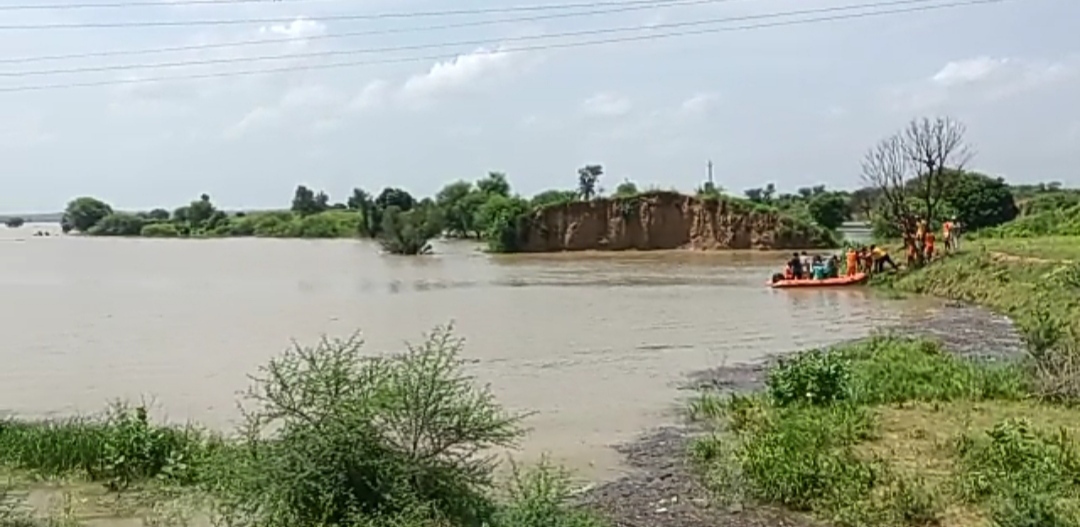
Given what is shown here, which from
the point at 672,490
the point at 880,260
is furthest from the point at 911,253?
the point at 672,490

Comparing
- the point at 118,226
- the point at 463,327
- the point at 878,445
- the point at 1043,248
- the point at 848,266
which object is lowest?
the point at 463,327

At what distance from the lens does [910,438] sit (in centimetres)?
1098

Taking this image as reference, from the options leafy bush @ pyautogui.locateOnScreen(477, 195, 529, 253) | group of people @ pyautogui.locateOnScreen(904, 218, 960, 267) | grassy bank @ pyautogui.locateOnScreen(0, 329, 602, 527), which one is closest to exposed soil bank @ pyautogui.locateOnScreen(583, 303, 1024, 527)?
grassy bank @ pyautogui.locateOnScreen(0, 329, 602, 527)

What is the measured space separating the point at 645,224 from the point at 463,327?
47.5 m

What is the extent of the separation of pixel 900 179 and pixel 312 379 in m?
35.1

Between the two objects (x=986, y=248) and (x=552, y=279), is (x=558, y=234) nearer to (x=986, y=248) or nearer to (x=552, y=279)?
(x=552, y=279)

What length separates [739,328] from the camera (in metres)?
25.1

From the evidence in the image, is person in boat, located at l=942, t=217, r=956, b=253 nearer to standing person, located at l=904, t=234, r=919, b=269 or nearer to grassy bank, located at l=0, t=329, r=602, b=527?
standing person, located at l=904, t=234, r=919, b=269

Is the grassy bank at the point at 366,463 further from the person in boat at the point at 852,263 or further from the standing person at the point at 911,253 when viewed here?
the person in boat at the point at 852,263

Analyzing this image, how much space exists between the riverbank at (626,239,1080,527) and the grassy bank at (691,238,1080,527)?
0.6 inches

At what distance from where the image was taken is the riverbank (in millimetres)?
8453

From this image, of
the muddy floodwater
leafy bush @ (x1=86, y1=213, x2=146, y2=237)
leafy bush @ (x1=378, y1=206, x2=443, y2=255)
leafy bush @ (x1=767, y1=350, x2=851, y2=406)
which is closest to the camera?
leafy bush @ (x1=767, y1=350, x2=851, y2=406)

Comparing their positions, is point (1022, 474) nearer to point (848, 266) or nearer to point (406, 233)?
point (848, 266)

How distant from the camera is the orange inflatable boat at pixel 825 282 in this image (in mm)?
35500
